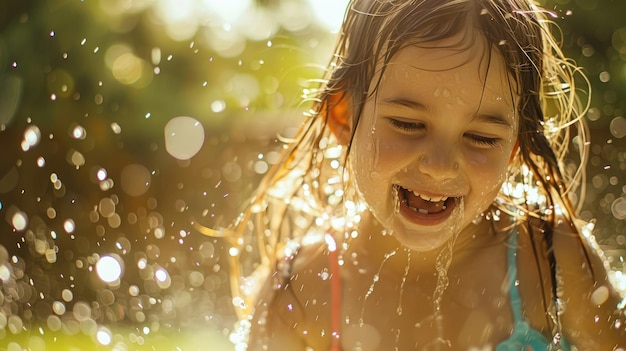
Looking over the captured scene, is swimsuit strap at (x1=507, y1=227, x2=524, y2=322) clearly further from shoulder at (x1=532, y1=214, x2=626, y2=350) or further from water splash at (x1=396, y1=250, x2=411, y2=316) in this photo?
water splash at (x1=396, y1=250, x2=411, y2=316)

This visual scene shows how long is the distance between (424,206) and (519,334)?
1.75 feet

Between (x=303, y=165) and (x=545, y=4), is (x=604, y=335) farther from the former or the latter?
(x=545, y=4)

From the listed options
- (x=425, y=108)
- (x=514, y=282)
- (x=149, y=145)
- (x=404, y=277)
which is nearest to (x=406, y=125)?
(x=425, y=108)

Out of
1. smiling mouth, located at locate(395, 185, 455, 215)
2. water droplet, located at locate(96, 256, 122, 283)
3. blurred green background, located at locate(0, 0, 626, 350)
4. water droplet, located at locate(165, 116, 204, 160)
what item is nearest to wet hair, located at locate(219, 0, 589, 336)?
smiling mouth, located at locate(395, 185, 455, 215)

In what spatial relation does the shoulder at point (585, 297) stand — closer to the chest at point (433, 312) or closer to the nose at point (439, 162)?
the chest at point (433, 312)

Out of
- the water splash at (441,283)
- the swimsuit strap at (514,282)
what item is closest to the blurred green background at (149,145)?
the swimsuit strap at (514,282)

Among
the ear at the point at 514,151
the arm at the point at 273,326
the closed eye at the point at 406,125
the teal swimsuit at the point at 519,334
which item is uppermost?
the closed eye at the point at 406,125

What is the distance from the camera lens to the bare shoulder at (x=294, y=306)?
2.35 metres

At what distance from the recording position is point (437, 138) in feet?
6.30

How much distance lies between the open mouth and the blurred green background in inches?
68.3

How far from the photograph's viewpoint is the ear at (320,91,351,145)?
2283 mm

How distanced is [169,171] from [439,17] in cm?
317

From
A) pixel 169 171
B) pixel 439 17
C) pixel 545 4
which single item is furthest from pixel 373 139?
pixel 169 171

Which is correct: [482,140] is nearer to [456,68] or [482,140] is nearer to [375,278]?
[456,68]
